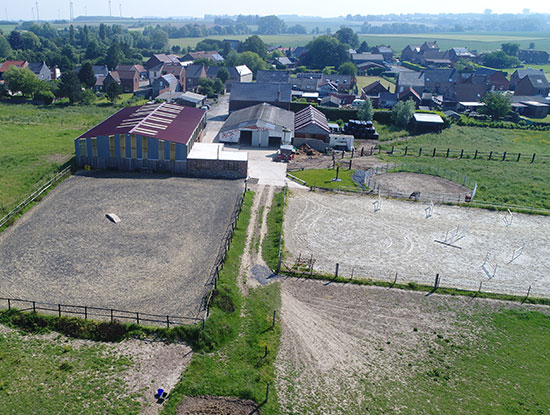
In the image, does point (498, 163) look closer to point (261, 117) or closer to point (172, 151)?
point (261, 117)

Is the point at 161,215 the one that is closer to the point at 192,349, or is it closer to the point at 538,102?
the point at 192,349

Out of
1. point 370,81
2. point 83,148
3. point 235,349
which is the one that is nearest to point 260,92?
point 83,148

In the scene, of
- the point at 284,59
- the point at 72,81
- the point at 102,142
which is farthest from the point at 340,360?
the point at 284,59

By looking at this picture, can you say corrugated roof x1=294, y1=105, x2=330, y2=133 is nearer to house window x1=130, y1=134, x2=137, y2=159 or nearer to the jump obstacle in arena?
house window x1=130, y1=134, x2=137, y2=159

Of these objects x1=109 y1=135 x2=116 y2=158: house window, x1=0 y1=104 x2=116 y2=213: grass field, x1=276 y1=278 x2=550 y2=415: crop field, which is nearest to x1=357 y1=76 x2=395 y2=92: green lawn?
x1=0 y1=104 x2=116 y2=213: grass field

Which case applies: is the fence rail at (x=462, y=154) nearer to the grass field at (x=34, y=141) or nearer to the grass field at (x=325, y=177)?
the grass field at (x=325, y=177)

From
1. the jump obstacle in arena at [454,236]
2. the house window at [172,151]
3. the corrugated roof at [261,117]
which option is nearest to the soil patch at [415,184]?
the jump obstacle in arena at [454,236]
